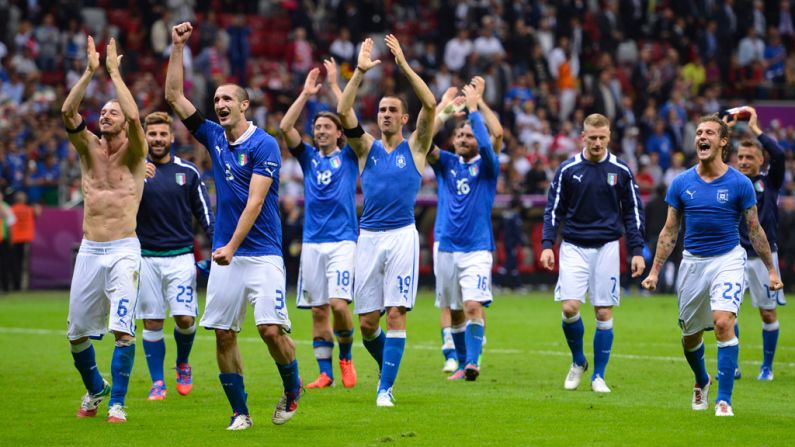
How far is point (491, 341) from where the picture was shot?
60.1 ft

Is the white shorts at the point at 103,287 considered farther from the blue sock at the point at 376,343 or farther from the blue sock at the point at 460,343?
the blue sock at the point at 460,343

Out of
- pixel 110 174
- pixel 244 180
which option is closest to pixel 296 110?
pixel 110 174

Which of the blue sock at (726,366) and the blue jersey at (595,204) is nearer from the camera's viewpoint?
the blue sock at (726,366)

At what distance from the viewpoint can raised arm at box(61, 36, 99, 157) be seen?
10785 mm

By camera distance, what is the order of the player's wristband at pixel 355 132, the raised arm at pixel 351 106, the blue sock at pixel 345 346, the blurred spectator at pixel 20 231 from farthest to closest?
the blurred spectator at pixel 20 231 < the blue sock at pixel 345 346 < the player's wristband at pixel 355 132 < the raised arm at pixel 351 106

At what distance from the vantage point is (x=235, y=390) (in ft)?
33.5

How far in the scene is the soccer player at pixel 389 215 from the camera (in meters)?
12.1

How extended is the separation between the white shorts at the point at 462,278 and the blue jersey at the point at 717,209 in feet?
10.8

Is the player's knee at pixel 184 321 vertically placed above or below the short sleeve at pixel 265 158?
below

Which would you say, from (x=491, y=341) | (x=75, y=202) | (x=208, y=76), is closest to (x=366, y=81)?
(x=208, y=76)

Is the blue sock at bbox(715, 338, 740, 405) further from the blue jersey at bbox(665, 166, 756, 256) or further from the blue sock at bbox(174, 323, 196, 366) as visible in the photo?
the blue sock at bbox(174, 323, 196, 366)

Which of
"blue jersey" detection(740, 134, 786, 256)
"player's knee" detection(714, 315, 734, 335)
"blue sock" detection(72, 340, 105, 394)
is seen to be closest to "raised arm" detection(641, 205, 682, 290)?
"player's knee" detection(714, 315, 734, 335)

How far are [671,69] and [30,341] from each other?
22.3 meters

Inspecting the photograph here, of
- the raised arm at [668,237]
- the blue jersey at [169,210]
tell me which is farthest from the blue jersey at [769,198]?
the blue jersey at [169,210]
